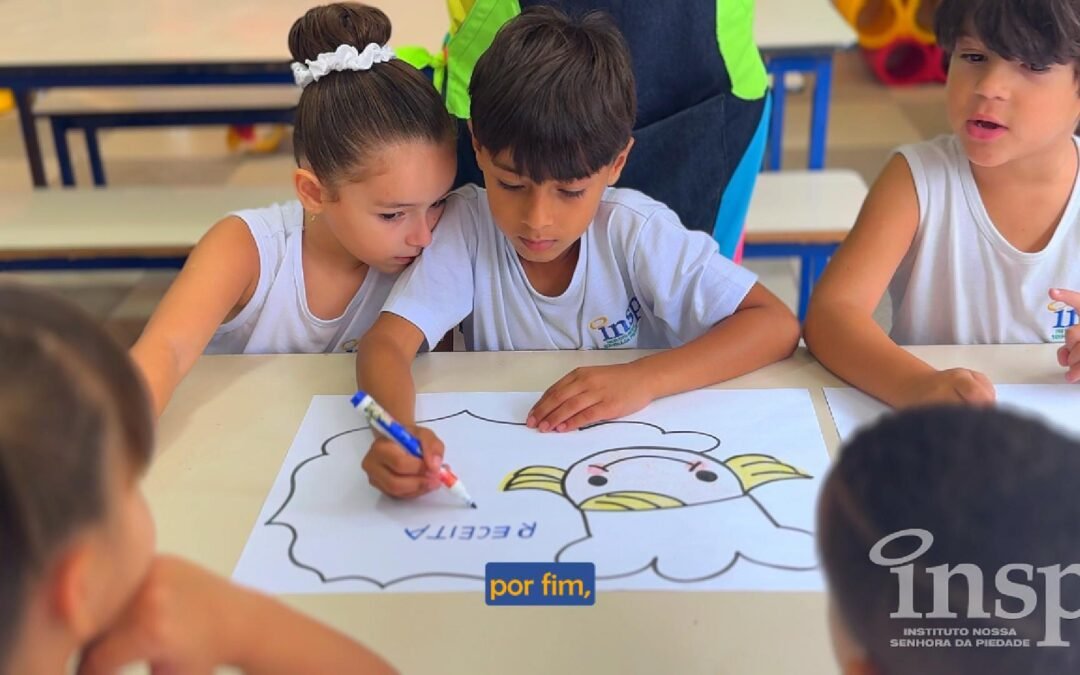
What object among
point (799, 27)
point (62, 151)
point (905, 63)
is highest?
point (799, 27)

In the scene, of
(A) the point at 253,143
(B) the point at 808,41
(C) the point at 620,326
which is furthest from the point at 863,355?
(A) the point at 253,143

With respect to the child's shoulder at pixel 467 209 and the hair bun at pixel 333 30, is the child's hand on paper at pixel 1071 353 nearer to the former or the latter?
the child's shoulder at pixel 467 209

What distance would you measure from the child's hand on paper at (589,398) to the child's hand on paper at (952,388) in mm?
250

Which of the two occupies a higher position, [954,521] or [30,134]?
[954,521]

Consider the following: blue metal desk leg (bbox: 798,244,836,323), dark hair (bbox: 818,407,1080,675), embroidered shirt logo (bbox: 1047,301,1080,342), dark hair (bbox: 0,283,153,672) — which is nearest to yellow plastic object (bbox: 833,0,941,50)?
blue metal desk leg (bbox: 798,244,836,323)

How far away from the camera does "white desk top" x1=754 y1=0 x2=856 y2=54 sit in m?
2.19

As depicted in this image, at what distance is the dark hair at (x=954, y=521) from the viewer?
0.42 m

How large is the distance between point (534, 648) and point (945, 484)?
0.34 metres

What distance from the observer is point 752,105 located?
4.39 ft

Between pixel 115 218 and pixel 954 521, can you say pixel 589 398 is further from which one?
pixel 115 218

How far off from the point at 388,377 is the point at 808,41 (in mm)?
1560

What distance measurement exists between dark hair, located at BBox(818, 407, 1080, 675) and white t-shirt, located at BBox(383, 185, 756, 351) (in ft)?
2.17

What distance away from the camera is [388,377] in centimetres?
101

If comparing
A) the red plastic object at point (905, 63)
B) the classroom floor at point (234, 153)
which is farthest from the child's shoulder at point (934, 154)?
the red plastic object at point (905, 63)
